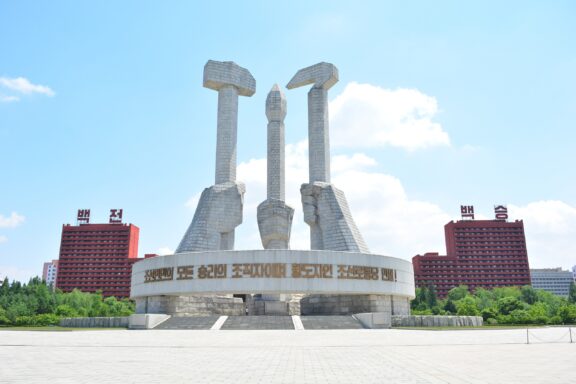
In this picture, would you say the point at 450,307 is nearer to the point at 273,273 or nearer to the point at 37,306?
the point at 273,273

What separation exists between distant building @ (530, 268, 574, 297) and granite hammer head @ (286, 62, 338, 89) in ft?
476

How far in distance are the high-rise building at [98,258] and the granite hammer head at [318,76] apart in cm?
7423

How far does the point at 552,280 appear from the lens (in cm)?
15888

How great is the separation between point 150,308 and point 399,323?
54.9 feet

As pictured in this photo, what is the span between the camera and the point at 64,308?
139 ft

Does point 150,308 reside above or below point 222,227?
below

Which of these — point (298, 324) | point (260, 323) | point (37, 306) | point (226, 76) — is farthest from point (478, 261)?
point (260, 323)

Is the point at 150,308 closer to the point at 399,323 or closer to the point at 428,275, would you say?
the point at 399,323

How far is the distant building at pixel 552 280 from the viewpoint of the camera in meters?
157

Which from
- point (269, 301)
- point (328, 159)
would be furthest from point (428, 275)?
point (269, 301)
